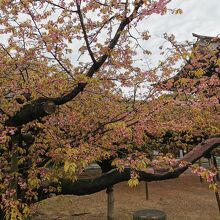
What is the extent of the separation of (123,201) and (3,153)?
873 centimetres

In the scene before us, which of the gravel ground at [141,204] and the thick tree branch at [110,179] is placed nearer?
the thick tree branch at [110,179]

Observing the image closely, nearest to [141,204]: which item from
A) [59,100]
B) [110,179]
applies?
[110,179]

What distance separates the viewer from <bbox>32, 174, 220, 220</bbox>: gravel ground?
39.6 feet

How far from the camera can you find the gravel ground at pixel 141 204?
12.1 m

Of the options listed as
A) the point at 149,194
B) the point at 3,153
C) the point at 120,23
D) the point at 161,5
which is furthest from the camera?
the point at 149,194

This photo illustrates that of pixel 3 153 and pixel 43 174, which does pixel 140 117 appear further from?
pixel 3 153

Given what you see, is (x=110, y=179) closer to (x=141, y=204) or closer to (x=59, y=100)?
(x=59, y=100)

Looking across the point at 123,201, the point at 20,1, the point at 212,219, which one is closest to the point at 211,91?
the point at 212,219

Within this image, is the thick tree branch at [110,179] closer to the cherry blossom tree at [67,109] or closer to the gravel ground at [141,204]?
the cherry blossom tree at [67,109]

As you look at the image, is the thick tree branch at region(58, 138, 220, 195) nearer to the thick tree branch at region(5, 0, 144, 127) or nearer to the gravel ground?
the thick tree branch at region(5, 0, 144, 127)

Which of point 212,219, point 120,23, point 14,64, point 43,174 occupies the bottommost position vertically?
point 212,219

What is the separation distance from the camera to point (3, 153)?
22.6 feet

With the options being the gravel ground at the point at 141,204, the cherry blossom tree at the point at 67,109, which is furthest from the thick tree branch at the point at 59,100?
the gravel ground at the point at 141,204

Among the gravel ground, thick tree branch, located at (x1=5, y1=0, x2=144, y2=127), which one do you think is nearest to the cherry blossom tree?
thick tree branch, located at (x1=5, y1=0, x2=144, y2=127)
